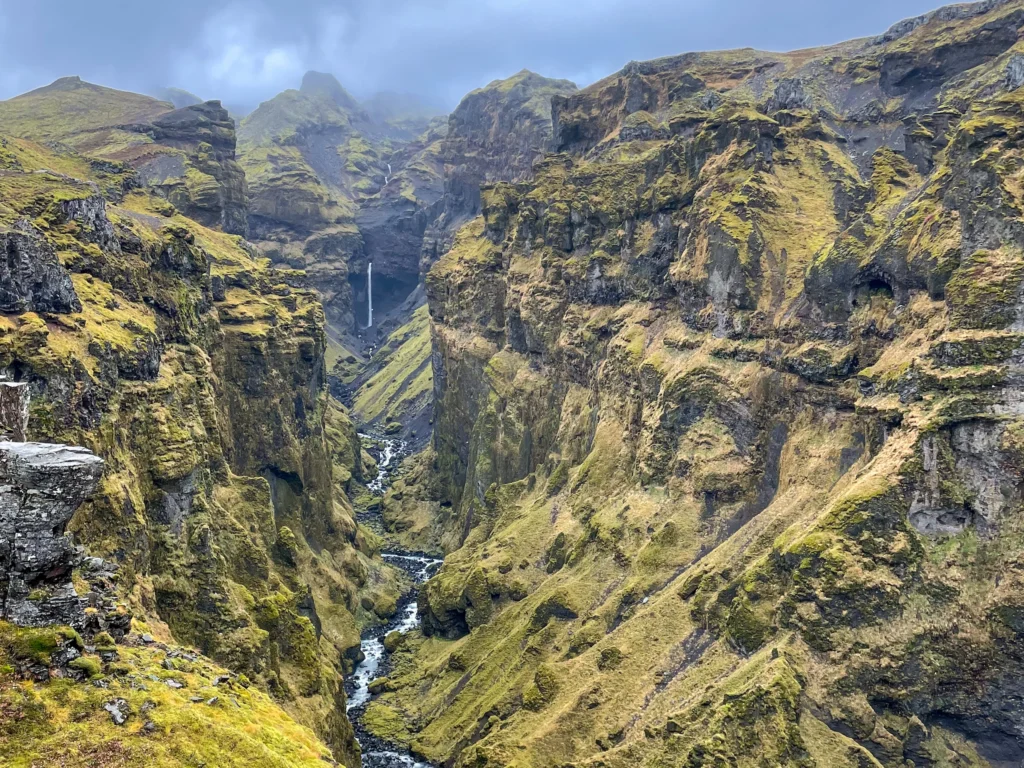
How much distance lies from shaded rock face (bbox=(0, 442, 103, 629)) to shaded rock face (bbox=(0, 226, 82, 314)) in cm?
5562

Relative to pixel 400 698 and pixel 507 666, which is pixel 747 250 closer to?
pixel 507 666

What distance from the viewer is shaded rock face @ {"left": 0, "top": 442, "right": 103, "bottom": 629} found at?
46906mm

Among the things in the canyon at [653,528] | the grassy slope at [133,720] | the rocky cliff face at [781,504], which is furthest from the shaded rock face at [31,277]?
the rocky cliff face at [781,504]

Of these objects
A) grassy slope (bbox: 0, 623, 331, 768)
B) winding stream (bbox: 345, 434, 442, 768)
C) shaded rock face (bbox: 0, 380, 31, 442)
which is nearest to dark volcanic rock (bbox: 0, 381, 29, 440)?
shaded rock face (bbox: 0, 380, 31, 442)

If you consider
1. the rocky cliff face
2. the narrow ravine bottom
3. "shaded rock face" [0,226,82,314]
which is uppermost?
"shaded rock face" [0,226,82,314]

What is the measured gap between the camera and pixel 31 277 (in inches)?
3839

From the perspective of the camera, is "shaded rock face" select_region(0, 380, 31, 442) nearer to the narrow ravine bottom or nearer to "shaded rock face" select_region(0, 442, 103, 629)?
"shaded rock face" select_region(0, 442, 103, 629)

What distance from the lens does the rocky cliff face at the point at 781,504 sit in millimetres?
102875

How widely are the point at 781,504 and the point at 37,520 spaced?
116 m

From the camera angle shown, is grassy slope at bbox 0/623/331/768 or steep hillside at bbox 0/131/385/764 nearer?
grassy slope at bbox 0/623/331/768

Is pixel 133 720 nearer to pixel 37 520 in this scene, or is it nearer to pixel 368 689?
pixel 37 520

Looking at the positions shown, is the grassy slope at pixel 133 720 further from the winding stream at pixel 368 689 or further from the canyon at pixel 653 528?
the winding stream at pixel 368 689

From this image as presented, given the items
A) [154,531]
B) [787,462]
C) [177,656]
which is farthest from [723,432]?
[177,656]

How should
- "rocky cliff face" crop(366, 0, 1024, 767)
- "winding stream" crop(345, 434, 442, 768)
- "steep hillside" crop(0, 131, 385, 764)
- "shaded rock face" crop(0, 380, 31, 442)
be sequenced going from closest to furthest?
"shaded rock face" crop(0, 380, 31, 442), "steep hillside" crop(0, 131, 385, 764), "rocky cliff face" crop(366, 0, 1024, 767), "winding stream" crop(345, 434, 442, 768)
